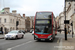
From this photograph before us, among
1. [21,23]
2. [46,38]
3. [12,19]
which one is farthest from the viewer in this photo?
[21,23]

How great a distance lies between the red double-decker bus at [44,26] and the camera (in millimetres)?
17891

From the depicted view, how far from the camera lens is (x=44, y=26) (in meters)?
18.1

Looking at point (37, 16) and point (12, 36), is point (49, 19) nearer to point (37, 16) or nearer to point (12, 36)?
point (37, 16)

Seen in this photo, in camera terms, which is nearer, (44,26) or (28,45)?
(28,45)

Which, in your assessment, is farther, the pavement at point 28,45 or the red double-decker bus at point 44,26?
the red double-decker bus at point 44,26

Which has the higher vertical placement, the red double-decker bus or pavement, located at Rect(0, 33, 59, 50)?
the red double-decker bus

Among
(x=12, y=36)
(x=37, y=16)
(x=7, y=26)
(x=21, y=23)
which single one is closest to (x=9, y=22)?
(x=7, y=26)

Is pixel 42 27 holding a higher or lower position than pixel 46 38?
higher

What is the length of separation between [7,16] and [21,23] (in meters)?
18.1

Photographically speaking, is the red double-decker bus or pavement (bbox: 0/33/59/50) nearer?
pavement (bbox: 0/33/59/50)

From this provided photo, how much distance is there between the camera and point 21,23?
75250 millimetres

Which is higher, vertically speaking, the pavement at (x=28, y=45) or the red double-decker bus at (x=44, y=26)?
the red double-decker bus at (x=44, y=26)

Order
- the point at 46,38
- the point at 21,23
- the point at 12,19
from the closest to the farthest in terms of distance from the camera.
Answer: the point at 46,38, the point at 12,19, the point at 21,23

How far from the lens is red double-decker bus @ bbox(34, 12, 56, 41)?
58.7 feet
